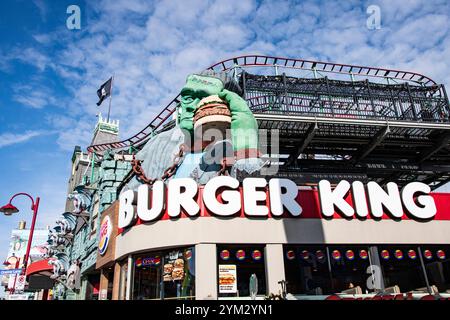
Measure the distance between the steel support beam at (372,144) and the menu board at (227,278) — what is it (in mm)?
15478

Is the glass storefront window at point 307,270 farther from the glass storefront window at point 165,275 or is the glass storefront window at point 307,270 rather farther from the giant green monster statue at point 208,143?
the giant green monster statue at point 208,143

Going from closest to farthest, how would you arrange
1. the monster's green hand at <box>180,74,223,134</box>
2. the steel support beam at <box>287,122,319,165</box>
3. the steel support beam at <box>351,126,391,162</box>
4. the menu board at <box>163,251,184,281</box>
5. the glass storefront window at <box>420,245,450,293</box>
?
the menu board at <box>163,251,184,281</box>, the glass storefront window at <box>420,245,450,293</box>, the monster's green hand at <box>180,74,223,134</box>, the steel support beam at <box>287,122,319,165</box>, the steel support beam at <box>351,126,391,162</box>

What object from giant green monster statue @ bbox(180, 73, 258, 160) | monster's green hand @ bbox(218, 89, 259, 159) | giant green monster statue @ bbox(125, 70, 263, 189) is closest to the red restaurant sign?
giant green monster statue @ bbox(125, 70, 263, 189)

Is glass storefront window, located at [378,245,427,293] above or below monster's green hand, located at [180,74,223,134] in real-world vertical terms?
below

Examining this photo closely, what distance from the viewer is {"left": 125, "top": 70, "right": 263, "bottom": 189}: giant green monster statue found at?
1938cm

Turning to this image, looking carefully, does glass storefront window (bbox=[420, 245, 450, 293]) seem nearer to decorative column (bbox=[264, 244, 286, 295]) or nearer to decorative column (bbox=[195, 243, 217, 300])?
decorative column (bbox=[264, 244, 286, 295])

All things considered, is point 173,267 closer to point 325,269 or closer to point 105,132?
point 325,269

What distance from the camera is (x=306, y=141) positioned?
25.8 meters

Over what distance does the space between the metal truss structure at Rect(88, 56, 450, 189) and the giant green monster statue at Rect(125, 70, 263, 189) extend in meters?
3.92

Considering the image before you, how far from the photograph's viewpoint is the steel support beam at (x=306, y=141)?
24.9 meters

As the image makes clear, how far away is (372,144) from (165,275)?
18052 mm

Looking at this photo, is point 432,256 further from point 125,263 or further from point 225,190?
point 125,263
